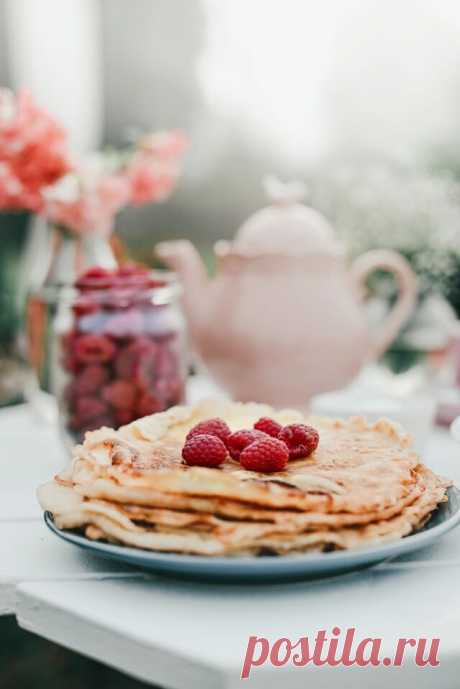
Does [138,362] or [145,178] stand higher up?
[145,178]

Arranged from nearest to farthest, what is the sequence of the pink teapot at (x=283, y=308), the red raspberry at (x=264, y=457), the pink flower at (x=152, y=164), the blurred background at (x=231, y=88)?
the red raspberry at (x=264, y=457)
the pink teapot at (x=283, y=308)
the pink flower at (x=152, y=164)
the blurred background at (x=231, y=88)

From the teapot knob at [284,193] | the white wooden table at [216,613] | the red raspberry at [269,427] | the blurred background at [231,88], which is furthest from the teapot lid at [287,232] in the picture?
the blurred background at [231,88]

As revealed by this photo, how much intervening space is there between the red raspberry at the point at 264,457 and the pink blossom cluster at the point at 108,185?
874mm

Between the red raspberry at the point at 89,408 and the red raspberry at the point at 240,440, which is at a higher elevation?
A: the red raspberry at the point at 240,440

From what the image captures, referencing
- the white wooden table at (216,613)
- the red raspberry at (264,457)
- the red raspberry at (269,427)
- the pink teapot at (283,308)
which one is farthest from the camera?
the pink teapot at (283,308)

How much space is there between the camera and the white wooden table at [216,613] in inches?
28.5

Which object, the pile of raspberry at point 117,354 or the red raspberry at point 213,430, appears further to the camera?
the pile of raspberry at point 117,354

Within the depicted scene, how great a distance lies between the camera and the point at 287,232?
1631 mm

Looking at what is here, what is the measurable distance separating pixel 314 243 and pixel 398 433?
2.00 feet

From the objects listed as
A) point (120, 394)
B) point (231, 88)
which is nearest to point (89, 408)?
point (120, 394)

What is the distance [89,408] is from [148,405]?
8 cm

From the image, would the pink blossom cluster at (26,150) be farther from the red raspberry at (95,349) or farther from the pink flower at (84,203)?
the red raspberry at (95,349)

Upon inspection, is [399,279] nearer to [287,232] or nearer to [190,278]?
[287,232]

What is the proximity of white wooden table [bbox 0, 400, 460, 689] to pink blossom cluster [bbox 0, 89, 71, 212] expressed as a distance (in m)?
0.86
